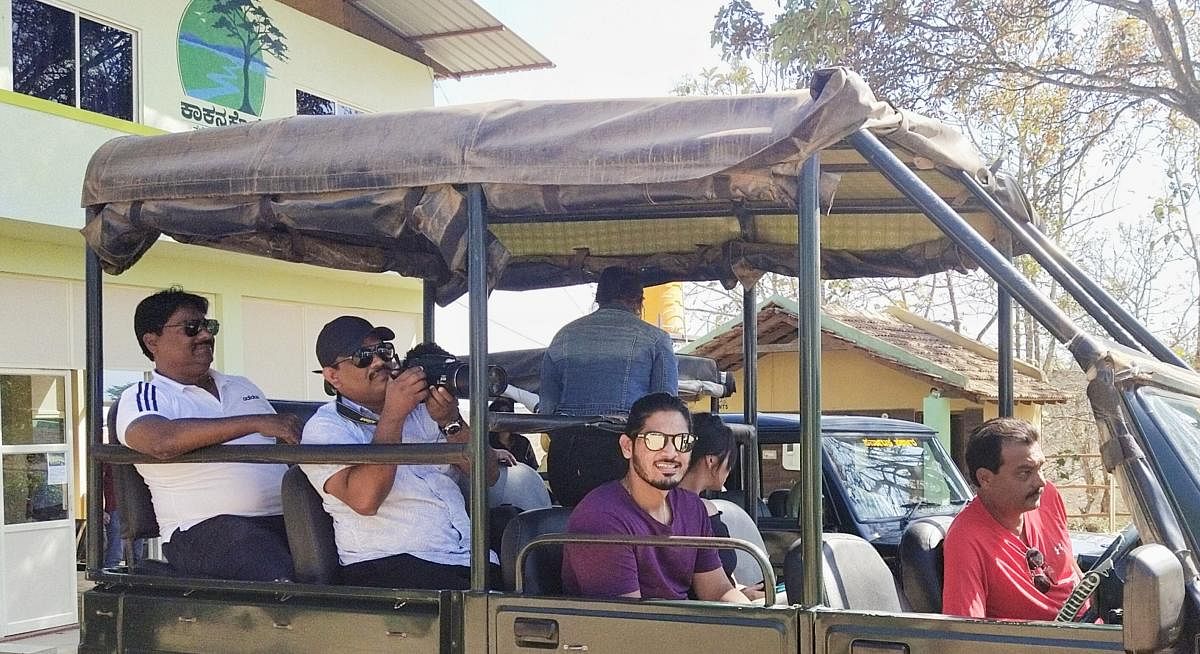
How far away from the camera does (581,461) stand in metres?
4.96

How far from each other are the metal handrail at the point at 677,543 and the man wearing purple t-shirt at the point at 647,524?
0.14m

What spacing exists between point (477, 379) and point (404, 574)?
31.8 inches

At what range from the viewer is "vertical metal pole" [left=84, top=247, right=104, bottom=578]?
3.85m

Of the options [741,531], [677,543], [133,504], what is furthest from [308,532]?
[741,531]

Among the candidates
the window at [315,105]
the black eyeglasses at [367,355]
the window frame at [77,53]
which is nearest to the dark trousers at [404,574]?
the black eyeglasses at [367,355]

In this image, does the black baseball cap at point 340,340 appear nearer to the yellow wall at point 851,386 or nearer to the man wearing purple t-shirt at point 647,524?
the man wearing purple t-shirt at point 647,524

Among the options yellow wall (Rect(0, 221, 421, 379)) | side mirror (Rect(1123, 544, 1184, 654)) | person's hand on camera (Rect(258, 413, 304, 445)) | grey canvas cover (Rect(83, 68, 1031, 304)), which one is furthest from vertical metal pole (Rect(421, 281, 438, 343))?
yellow wall (Rect(0, 221, 421, 379))

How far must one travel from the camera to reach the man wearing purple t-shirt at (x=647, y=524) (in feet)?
11.1

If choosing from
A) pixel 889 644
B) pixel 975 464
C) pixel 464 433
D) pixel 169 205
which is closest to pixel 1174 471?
pixel 889 644

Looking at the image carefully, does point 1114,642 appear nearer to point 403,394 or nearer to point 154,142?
point 403,394

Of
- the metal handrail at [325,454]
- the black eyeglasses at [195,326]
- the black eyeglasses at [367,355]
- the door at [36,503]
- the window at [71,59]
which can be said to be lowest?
the door at [36,503]

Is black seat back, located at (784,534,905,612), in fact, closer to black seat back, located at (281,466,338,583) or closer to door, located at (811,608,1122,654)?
door, located at (811,608,1122,654)

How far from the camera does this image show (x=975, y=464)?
3.66 m

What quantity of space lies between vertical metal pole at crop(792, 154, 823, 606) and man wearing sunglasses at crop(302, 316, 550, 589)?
0.94 metres
